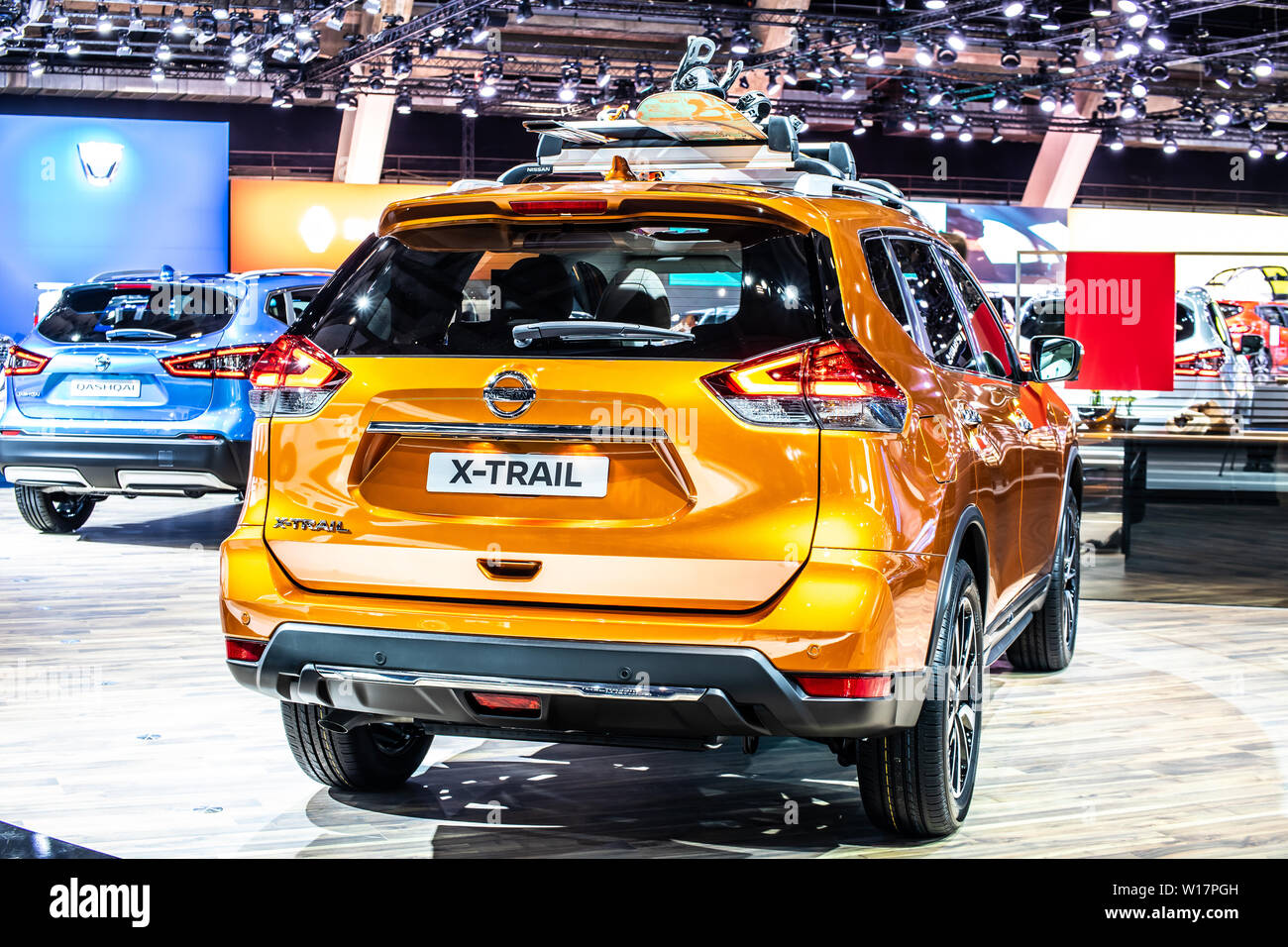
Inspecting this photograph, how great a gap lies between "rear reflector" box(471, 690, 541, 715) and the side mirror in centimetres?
252

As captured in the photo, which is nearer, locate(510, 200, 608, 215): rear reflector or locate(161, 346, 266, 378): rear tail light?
locate(510, 200, 608, 215): rear reflector

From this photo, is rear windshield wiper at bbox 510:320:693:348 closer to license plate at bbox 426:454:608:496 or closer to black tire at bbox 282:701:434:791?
license plate at bbox 426:454:608:496

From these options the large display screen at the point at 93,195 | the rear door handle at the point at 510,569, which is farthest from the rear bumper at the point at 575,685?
the large display screen at the point at 93,195

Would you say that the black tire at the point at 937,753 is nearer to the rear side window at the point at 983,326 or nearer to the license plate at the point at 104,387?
the rear side window at the point at 983,326

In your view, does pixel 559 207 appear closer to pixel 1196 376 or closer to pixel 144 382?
pixel 144 382

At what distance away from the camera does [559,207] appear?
2996mm

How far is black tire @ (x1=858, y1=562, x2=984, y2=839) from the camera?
3131mm

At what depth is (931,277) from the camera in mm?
3730

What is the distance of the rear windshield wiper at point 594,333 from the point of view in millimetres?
2863

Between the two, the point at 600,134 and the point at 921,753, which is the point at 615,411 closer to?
the point at 921,753

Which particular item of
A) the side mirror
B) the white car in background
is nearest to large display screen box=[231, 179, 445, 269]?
the white car in background

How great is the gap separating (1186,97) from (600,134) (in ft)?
75.0

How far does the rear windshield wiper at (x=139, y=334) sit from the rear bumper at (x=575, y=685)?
16.8ft

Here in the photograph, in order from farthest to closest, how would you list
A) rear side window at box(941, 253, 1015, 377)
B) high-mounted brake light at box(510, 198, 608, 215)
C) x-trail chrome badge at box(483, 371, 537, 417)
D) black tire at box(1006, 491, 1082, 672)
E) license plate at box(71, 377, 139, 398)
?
license plate at box(71, 377, 139, 398)
black tire at box(1006, 491, 1082, 672)
rear side window at box(941, 253, 1015, 377)
high-mounted brake light at box(510, 198, 608, 215)
x-trail chrome badge at box(483, 371, 537, 417)
